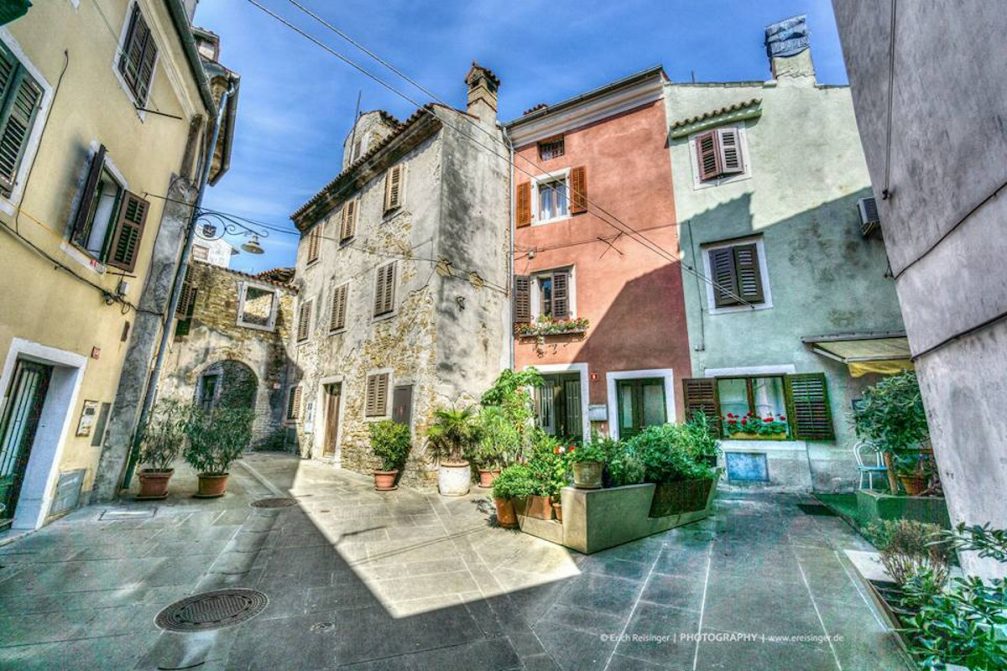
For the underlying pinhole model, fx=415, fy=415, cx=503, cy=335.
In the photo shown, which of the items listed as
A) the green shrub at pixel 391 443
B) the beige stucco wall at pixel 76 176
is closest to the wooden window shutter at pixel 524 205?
the green shrub at pixel 391 443

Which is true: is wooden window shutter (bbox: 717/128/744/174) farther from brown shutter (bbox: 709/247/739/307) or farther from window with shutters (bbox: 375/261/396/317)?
window with shutters (bbox: 375/261/396/317)

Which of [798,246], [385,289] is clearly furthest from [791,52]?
[385,289]

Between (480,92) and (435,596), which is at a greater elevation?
(480,92)

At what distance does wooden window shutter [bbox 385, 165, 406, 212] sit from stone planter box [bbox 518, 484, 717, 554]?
907cm

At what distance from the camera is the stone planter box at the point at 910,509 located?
446 cm

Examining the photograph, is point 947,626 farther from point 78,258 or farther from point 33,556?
point 78,258

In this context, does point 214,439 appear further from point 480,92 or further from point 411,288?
point 480,92

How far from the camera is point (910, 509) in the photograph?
181 inches

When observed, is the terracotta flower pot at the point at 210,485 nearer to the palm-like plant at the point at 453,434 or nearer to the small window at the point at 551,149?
the palm-like plant at the point at 453,434

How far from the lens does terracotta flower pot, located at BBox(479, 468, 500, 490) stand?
8594mm

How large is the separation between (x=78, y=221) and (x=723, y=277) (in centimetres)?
1097

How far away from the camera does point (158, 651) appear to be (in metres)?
2.68

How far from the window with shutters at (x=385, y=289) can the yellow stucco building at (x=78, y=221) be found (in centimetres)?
436

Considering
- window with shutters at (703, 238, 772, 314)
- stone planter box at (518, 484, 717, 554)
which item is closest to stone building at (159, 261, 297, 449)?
stone planter box at (518, 484, 717, 554)
